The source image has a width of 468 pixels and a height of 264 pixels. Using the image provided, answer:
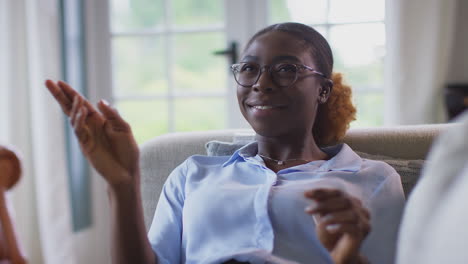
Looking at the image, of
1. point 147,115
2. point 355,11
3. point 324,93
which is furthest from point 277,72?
point 147,115

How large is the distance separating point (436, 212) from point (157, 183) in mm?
1027

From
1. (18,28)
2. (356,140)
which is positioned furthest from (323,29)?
(18,28)

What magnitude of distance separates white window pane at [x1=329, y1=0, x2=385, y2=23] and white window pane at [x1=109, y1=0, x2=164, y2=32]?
859 millimetres

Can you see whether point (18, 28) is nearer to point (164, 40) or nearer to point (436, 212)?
point (164, 40)

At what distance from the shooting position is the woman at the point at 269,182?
95 cm

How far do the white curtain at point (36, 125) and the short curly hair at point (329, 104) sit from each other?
1.37 meters

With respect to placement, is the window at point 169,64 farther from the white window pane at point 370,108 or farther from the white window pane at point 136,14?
the white window pane at point 370,108

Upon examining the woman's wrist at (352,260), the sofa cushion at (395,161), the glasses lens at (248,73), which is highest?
the glasses lens at (248,73)

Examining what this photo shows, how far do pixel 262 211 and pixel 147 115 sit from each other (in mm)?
1680

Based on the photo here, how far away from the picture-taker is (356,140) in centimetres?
144

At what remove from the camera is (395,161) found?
1.33 m

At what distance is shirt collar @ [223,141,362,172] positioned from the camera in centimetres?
122

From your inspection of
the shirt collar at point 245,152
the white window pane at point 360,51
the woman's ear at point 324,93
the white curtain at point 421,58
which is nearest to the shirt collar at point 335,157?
the shirt collar at point 245,152

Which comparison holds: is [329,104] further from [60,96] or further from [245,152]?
[60,96]
